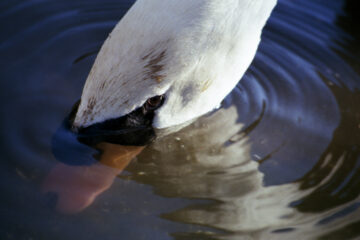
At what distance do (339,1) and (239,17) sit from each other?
1845 mm

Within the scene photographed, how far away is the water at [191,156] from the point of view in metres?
1.81

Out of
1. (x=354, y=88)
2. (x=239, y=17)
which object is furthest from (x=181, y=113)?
(x=354, y=88)

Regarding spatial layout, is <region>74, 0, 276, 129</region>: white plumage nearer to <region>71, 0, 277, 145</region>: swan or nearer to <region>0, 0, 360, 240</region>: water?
<region>71, 0, 277, 145</region>: swan

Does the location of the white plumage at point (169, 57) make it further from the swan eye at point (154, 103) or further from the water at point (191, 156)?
the water at point (191, 156)

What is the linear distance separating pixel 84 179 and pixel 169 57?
23.2 inches

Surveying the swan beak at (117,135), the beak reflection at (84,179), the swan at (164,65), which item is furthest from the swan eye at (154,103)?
the beak reflection at (84,179)

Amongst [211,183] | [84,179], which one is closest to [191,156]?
[211,183]

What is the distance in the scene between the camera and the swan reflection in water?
6.05ft

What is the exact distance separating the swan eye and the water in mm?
238

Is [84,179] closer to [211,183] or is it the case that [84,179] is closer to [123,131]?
[123,131]

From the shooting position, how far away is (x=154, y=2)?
5.69ft

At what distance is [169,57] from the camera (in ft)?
5.91

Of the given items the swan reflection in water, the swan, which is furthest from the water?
the swan

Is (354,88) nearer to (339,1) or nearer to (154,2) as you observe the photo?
(339,1)
